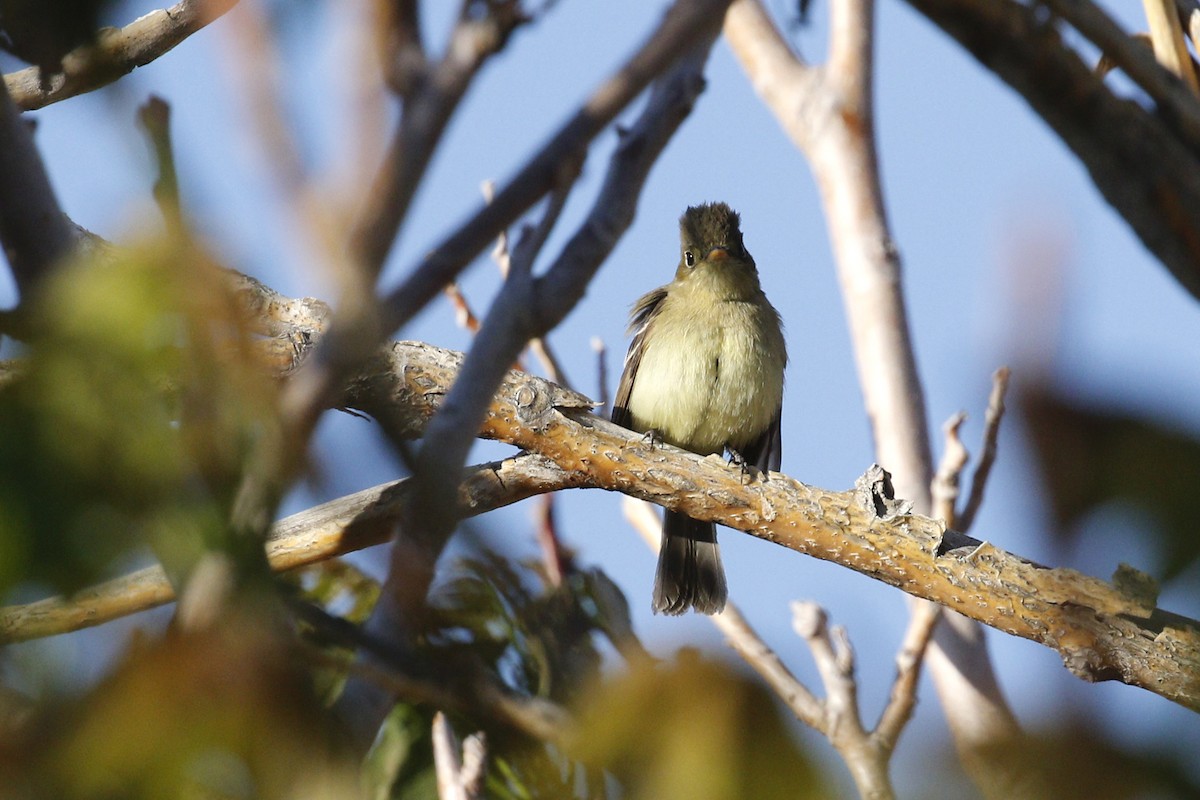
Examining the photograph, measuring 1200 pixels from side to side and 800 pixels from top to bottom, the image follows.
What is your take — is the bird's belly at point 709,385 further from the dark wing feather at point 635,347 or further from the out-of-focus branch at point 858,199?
the out-of-focus branch at point 858,199

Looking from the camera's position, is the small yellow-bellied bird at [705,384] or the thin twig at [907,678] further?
the small yellow-bellied bird at [705,384]

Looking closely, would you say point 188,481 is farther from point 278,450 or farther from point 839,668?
point 839,668

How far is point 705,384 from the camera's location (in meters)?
6.62

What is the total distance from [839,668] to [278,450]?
391 centimetres

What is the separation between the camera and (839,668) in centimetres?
495

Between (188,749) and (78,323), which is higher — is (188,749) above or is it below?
below

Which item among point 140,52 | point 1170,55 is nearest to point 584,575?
point 1170,55

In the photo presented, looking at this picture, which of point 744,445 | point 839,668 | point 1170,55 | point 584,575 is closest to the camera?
point 584,575

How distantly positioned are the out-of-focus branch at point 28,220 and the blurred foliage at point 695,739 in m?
0.97

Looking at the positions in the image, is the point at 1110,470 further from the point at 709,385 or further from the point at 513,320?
the point at 709,385

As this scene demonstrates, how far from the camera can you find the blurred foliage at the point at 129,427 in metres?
1.46

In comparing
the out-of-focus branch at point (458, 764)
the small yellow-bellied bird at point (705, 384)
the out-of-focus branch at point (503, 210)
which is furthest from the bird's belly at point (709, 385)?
the out-of-focus branch at point (503, 210)

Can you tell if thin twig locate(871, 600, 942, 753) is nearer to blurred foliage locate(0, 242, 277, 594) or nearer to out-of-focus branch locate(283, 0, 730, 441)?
out-of-focus branch locate(283, 0, 730, 441)

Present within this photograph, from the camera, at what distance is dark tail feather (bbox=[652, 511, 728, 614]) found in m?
6.63
